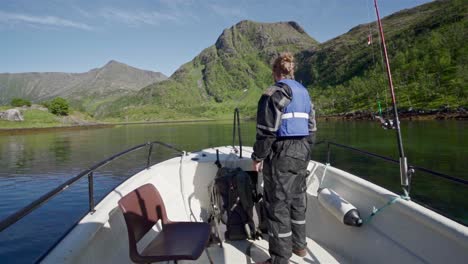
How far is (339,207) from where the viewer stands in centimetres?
394

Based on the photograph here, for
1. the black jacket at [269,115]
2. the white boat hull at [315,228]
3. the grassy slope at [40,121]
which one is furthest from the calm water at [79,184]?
the grassy slope at [40,121]

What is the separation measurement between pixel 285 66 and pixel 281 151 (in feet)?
3.70

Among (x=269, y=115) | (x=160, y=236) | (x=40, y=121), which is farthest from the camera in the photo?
(x=40, y=121)

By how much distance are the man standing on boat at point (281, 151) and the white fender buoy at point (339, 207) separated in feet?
2.40

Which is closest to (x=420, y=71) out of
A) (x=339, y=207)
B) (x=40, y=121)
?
(x=339, y=207)

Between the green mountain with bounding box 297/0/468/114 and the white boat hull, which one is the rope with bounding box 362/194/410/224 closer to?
the white boat hull

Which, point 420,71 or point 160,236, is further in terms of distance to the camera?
point 420,71

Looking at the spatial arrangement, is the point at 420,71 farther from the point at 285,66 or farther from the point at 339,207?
the point at 285,66

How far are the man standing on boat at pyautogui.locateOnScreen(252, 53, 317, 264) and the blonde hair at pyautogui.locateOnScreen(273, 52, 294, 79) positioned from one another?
14cm

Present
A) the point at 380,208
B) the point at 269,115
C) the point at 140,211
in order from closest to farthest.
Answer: the point at 140,211 → the point at 269,115 → the point at 380,208

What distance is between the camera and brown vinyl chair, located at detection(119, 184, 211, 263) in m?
2.94

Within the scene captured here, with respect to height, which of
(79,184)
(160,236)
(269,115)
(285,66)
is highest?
(285,66)

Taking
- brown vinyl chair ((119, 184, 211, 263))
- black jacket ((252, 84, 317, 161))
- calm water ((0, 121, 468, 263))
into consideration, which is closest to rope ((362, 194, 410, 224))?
black jacket ((252, 84, 317, 161))

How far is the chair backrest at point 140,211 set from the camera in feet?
9.61
